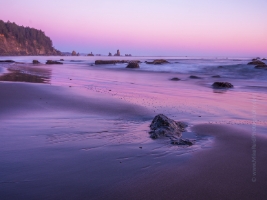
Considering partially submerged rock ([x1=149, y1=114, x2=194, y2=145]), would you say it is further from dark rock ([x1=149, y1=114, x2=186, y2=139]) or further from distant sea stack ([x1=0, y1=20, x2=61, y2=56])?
distant sea stack ([x1=0, y1=20, x2=61, y2=56])

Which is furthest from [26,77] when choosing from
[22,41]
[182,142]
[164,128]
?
[22,41]

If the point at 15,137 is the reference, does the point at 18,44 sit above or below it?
above

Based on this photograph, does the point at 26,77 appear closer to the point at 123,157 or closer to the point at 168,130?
the point at 168,130

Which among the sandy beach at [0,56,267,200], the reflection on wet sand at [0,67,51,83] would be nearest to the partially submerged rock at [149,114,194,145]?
the sandy beach at [0,56,267,200]

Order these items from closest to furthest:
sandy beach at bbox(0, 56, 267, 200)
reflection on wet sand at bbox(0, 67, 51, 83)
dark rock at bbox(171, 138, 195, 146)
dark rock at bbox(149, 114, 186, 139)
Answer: sandy beach at bbox(0, 56, 267, 200) → dark rock at bbox(171, 138, 195, 146) → dark rock at bbox(149, 114, 186, 139) → reflection on wet sand at bbox(0, 67, 51, 83)

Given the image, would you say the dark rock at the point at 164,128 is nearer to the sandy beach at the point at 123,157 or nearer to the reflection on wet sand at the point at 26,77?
the sandy beach at the point at 123,157

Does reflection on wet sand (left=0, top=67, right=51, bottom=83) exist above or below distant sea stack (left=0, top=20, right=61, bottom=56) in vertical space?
below

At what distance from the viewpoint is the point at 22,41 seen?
390ft

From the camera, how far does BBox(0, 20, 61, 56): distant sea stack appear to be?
107938 millimetres

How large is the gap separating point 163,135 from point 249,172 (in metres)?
1.73

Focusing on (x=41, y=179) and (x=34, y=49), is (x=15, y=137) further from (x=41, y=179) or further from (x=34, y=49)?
(x=34, y=49)

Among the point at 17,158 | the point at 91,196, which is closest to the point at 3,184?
the point at 17,158

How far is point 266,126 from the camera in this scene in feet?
18.8

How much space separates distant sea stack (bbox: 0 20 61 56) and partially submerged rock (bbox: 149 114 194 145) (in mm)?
109300
